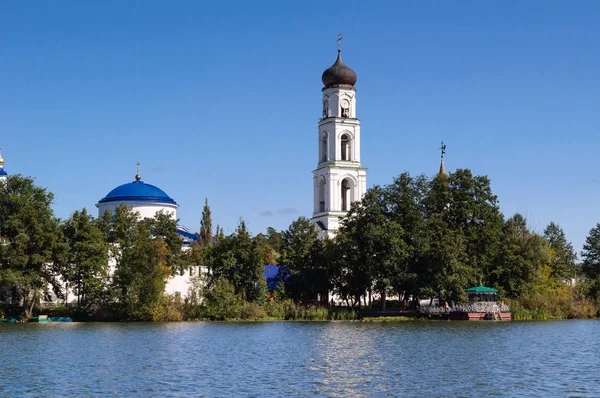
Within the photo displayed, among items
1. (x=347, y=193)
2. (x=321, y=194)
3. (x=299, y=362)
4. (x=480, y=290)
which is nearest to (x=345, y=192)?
(x=347, y=193)

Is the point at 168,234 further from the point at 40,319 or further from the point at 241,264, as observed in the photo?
the point at 40,319

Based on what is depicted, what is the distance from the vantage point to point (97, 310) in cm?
6228

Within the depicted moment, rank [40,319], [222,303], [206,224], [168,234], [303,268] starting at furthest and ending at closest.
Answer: [206,224] < [168,234] < [303,268] < [222,303] < [40,319]

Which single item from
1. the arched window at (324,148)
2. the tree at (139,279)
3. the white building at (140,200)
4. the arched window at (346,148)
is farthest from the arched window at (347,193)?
the tree at (139,279)

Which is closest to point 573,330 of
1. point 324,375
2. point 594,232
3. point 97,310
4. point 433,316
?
point 433,316

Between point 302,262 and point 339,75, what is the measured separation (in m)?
26.8

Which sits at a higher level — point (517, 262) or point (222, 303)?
point (517, 262)

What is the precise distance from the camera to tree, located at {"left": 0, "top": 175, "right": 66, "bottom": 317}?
59750 mm

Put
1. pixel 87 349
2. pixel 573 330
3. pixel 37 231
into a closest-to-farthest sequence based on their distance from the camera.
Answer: pixel 87 349
pixel 573 330
pixel 37 231

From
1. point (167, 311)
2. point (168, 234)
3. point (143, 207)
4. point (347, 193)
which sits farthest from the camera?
point (347, 193)

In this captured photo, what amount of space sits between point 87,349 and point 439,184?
130 feet

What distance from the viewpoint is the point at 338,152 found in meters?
91.6

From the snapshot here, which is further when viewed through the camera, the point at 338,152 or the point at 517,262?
the point at 338,152

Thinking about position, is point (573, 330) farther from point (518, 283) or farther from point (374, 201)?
point (374, 201)
